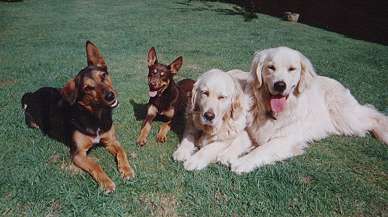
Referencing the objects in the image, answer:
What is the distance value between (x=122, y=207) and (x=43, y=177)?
3.41 ft

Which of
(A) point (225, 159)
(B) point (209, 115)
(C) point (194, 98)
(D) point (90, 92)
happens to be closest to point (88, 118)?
(D) point (90, 92)

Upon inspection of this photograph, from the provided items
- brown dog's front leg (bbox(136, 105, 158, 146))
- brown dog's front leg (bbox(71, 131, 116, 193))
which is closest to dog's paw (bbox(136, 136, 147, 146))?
brown dog's front leg (bbox(136, 105, 158, 146))

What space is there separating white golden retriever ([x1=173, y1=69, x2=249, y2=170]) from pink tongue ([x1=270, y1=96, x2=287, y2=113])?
35 cm

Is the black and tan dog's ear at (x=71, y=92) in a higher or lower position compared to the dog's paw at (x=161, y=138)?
higher

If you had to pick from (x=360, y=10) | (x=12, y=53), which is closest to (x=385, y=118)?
(x=12, y=53)

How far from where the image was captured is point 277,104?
13.8 feet

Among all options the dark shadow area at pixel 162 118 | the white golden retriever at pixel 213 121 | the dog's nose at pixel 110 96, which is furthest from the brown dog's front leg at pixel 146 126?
the dog's nose at pixel 110 96

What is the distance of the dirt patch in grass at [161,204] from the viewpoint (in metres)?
3.15

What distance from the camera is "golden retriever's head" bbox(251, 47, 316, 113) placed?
4.01 m

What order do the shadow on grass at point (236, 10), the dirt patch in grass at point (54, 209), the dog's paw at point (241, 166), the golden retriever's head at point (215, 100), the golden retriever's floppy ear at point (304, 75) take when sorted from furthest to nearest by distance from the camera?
1. the shadow on grass at point (236, 10)
2. the golden retriever's floppy ear at point (304, 75)
3. the golden retriever's head at point (215, 100)
4. the dog's paw at point (241, 166)
5. the dirt patch in grass at point (54, 209)

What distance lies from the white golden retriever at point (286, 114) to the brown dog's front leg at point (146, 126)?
121cm

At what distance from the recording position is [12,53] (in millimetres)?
9336

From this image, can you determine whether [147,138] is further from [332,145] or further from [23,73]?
[23,73]

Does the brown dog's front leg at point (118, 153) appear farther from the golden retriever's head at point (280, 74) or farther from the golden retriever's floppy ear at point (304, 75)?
the golden retriever's floppy ear at point (304, 75)
